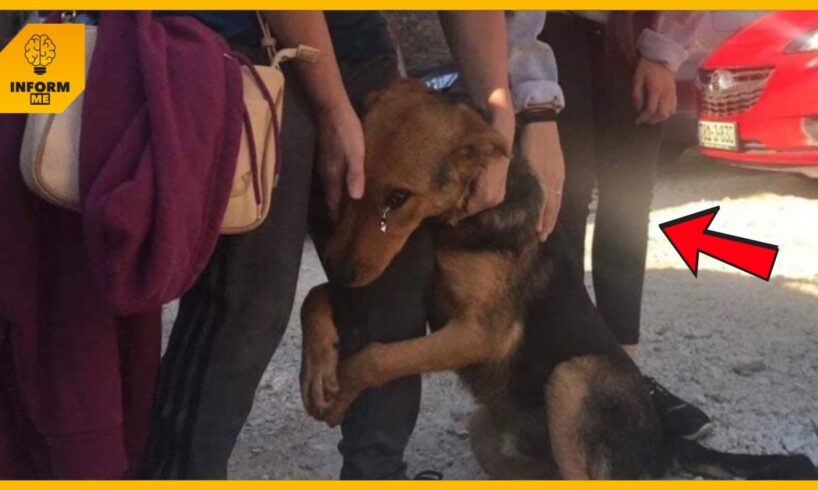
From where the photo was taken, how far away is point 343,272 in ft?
7.50

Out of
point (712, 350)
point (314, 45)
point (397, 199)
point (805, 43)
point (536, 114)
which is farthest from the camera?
point (712, 350)

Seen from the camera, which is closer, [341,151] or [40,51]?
[40,51]

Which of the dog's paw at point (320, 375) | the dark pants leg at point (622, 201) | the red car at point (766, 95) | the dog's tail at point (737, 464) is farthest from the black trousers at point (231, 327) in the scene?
the dog's tail at point (737, 464)

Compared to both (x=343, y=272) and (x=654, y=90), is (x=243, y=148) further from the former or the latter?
(x=654, y=90)

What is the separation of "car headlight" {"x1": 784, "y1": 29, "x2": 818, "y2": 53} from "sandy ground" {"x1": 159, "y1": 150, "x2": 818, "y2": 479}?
13.6 inches

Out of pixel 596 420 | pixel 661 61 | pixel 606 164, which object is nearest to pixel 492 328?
pixel 596 420

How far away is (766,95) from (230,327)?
152 cm

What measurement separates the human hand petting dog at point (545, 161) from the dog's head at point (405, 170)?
200 mm

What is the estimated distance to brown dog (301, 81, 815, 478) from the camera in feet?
7.52

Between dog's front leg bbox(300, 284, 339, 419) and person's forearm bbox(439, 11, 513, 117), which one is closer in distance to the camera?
person's forearm bbox(439, 11, 513, 117)

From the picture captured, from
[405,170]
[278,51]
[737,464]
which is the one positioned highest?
[278,51]

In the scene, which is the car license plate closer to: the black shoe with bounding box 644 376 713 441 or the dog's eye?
the black shoe with bounding box 644 376 713 441

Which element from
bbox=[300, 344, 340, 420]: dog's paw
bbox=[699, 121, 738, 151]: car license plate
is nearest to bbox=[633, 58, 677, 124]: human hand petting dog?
bbox=[699, 121, 738, 151]: car license plate

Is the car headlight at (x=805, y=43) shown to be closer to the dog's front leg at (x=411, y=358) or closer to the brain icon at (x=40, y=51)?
the dog's front leg at (x=411, y=358)
